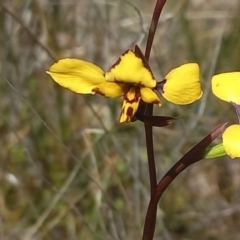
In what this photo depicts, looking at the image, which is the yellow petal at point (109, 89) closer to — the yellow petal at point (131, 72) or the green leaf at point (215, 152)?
the yellow petal at point (131, 72)

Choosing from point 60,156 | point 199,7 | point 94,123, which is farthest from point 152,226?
point 199,7

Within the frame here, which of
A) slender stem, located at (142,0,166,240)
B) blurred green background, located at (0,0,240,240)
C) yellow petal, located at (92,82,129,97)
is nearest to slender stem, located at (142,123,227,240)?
slender stem, located at (142,0,166,240)

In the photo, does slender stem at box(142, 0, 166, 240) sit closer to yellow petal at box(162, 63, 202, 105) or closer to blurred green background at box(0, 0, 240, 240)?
yellow petal at box(162, 63, 202, 105)

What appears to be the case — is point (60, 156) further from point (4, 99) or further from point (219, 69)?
point (219, 69)

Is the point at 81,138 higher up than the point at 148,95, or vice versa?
the point at 81,138

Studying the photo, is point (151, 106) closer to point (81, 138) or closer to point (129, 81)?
point (129, 81)

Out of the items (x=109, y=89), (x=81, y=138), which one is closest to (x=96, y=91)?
(x=109, y=89)

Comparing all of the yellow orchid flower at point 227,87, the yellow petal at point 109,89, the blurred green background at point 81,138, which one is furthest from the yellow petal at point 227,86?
the blurred green background at point 81,138

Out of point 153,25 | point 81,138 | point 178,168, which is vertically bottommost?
point 178,168
